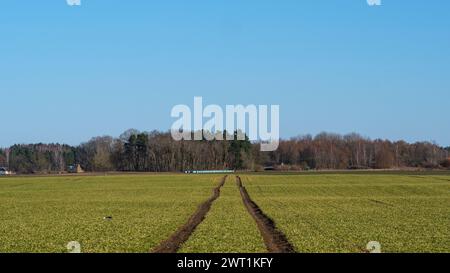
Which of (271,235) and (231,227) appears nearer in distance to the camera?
(271,235)

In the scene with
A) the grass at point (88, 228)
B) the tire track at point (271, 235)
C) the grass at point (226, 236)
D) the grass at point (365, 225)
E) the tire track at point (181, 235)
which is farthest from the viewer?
the grass at point (88, 228)

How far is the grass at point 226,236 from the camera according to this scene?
78.3 feet

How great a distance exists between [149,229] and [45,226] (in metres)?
7.13

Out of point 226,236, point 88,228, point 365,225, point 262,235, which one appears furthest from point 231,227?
point 88,228

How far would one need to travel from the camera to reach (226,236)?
28312 millimetres

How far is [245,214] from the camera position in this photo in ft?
138

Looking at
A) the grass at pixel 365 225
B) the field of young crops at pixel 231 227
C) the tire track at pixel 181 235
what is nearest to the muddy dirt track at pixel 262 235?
the tire track at pixel 181 235

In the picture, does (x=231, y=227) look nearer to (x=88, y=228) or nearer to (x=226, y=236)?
(x=226, y=236)

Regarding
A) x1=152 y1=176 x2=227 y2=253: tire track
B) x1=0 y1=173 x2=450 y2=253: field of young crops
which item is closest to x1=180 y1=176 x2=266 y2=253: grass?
x1=0 y1=173 x2=450 y2=253: field of young crops

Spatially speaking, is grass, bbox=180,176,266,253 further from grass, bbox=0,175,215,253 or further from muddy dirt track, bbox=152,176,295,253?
grass, bbox=0,175,215,253

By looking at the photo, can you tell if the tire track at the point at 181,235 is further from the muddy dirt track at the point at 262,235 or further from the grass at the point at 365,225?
the grass at the point at 365,225

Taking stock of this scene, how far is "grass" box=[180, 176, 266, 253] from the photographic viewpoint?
2388 cm
